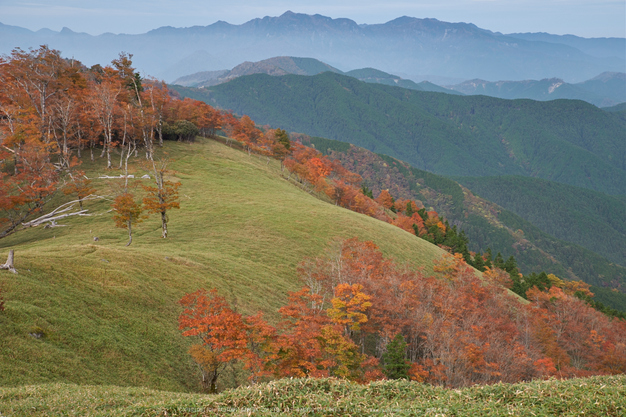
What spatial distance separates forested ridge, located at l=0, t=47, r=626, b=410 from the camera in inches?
858

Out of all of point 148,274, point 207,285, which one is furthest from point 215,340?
point 148,274

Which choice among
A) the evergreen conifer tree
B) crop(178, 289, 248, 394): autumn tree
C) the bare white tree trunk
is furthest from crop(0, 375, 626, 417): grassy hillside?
the evergreen conifer tree

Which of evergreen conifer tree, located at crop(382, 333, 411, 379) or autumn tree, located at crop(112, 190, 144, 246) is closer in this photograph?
evergreen conifer tree, located at crop(382, 333, 411, 379)

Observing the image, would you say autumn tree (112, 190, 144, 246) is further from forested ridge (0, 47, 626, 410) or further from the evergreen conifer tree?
the evergreen conifer tree

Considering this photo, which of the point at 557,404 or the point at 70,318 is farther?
the point at 70,318

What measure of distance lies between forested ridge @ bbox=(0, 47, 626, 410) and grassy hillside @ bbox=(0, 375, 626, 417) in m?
5.94

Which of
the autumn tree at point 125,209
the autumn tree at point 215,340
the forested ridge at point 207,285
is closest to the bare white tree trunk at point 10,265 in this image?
the forested ridge at point 207,285

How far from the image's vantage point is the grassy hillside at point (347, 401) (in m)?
10.7

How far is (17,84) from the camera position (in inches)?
2506

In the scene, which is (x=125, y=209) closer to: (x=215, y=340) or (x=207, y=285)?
(x=207, y=285)

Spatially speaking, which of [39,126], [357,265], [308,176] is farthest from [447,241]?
[39,126]

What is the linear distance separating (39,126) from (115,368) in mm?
57644

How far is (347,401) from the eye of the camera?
446 inches

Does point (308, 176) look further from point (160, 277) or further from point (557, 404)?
point (557, 404)
